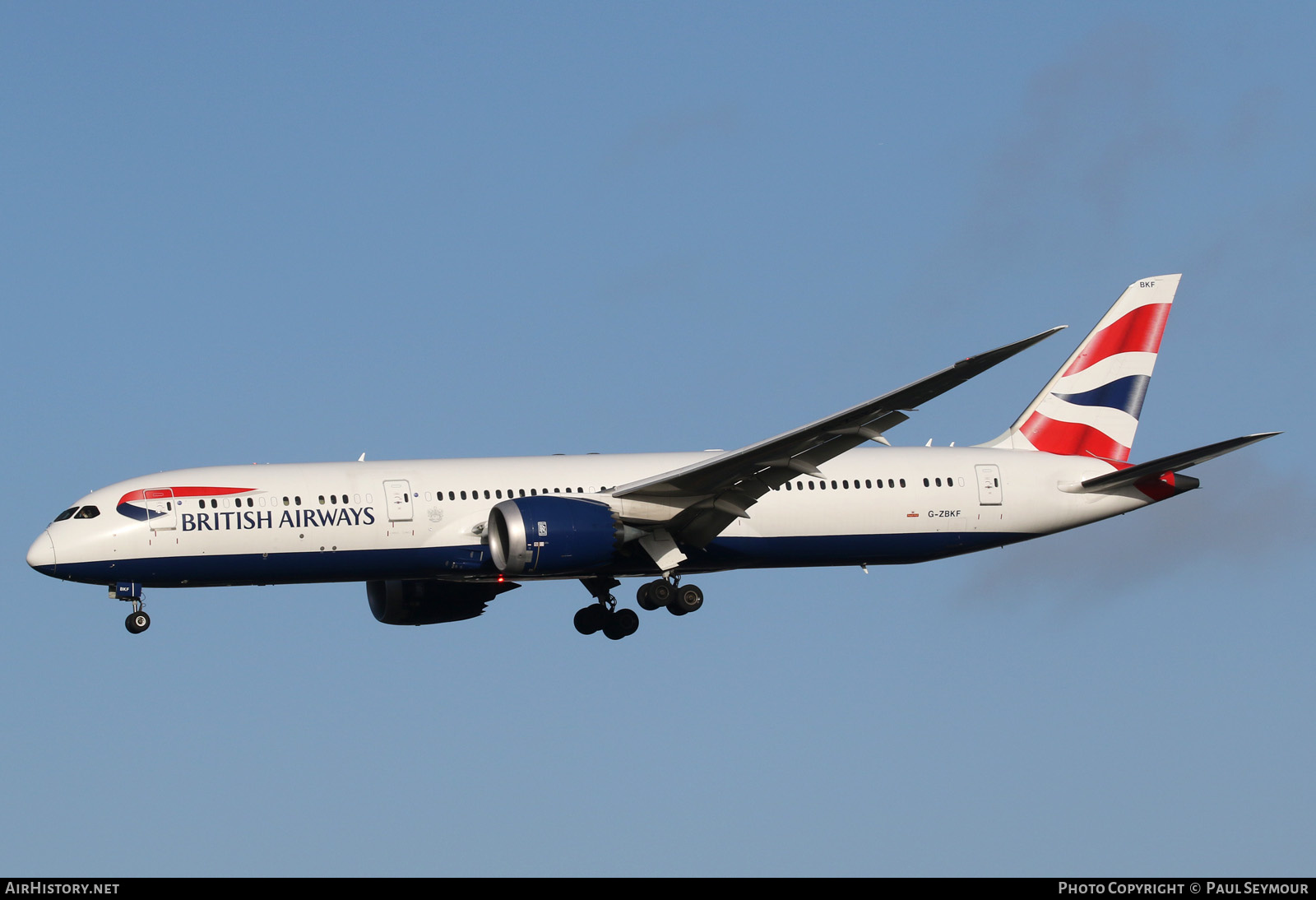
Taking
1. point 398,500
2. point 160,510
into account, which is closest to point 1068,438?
point 398,500

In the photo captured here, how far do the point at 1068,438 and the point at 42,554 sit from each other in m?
27.2

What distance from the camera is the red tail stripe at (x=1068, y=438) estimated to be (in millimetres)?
50375

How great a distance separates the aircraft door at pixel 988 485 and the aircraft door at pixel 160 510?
20.3 m

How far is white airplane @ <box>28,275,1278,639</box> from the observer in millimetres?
41906

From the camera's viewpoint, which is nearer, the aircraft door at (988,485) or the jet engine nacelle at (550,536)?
the jet engine nacelle at (550,536)

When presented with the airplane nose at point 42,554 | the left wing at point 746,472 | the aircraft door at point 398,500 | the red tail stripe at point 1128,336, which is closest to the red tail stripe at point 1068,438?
the red tail stripe at point 1128,336

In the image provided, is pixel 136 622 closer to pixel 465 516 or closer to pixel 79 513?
pixel 79 513

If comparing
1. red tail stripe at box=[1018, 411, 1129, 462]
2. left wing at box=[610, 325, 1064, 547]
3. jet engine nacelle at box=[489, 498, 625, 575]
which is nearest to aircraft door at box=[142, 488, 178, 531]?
jet engine nacelle at box=[489, 498, 625, 575]

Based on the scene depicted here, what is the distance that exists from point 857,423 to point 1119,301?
54.4ft

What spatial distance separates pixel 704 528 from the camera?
44.2m

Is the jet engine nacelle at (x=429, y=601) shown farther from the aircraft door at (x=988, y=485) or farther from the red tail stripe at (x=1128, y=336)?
the red tail stripe at (x=1128, y=336)
